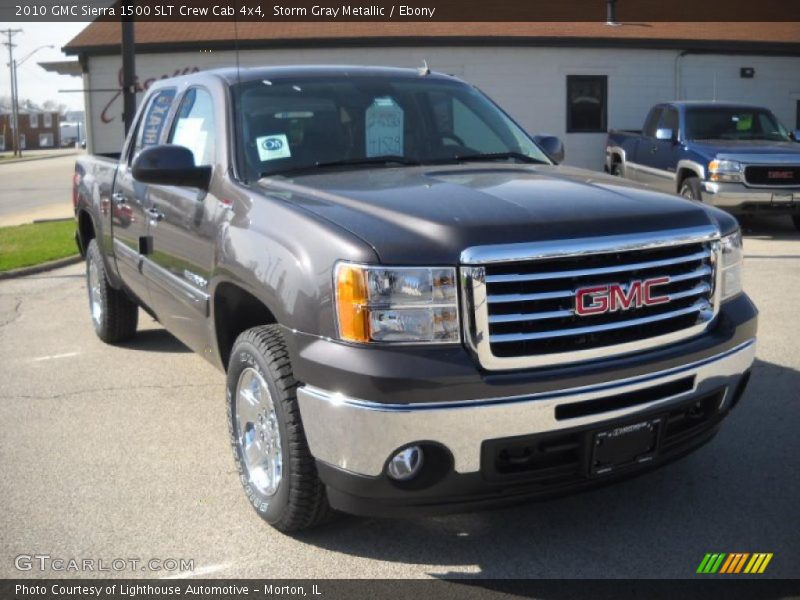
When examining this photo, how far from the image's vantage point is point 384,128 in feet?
14.9

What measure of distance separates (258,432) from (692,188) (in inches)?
388

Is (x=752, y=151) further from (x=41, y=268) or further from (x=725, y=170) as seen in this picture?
(x=41, y=268)

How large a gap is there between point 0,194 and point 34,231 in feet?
43.7

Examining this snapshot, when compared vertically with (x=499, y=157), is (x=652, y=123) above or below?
above

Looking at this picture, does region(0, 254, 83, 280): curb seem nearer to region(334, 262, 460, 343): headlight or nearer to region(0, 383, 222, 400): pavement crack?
region(0, 383, 222, 400): pavement crack

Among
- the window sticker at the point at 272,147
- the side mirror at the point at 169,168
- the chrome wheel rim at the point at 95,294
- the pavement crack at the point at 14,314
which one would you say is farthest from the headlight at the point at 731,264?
the pavement crack at the point at 14,314

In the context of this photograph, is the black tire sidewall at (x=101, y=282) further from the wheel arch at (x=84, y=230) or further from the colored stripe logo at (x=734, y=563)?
the colored stripe logo at (x=734, y=563)

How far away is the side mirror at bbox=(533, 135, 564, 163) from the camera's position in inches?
199

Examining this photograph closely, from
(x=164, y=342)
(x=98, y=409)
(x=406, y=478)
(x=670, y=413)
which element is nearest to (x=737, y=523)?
(x=670, y=413)

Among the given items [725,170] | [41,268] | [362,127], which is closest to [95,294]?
[362,127]

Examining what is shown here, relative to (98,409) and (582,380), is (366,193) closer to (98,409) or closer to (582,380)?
(582,380)

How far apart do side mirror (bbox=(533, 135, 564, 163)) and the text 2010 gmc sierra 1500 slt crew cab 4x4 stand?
0.91m

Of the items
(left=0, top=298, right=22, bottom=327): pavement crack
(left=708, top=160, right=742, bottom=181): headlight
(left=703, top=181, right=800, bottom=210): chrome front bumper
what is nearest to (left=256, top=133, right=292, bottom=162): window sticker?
(left=0, top=298, right=22, bottom=327): pavement crack

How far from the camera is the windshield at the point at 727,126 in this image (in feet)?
42.4
